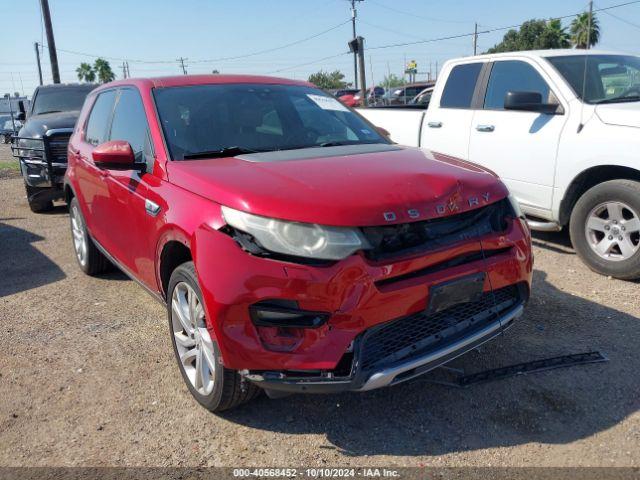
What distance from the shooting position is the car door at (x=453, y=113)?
19.7ft

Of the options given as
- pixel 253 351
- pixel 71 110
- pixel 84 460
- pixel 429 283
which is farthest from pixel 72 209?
pixel 71 110

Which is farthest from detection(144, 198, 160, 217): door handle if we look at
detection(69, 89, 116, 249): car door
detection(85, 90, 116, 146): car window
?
detection(85, 90, 116, 146): car window

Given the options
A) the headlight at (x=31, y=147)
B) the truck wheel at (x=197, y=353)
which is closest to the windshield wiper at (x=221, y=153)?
the truck wheel at (x=197, y=353)

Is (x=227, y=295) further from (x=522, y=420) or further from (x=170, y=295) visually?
(x=522, y=420)

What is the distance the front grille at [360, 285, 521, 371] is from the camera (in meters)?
2.52

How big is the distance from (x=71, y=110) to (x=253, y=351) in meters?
9.07

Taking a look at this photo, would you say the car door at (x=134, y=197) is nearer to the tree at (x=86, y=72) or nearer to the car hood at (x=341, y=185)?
the car hood at (x=341, y=185)

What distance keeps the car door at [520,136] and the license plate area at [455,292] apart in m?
2.84

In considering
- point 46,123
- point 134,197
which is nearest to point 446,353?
point 134,197

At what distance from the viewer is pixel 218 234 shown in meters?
2.57

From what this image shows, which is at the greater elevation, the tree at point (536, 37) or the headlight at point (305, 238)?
the tree at point (536, 37)

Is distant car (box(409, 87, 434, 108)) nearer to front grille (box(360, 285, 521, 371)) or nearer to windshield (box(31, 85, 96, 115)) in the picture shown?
front grille (box(360, 285, 521, 371))

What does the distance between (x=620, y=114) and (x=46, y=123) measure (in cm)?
797

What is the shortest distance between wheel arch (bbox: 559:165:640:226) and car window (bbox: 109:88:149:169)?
143 inches
